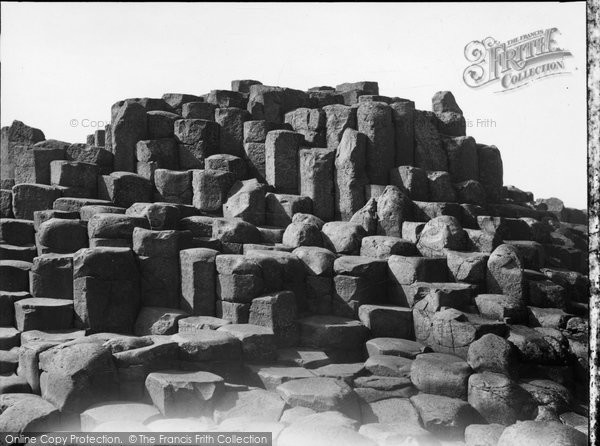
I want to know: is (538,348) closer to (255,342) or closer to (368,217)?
(255,342)

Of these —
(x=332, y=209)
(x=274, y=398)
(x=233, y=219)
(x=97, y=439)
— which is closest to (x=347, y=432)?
(x=274, y=398)

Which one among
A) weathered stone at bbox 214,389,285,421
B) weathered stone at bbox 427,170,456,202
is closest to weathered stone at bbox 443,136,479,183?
weathered stone at bbox 427,170,456,202

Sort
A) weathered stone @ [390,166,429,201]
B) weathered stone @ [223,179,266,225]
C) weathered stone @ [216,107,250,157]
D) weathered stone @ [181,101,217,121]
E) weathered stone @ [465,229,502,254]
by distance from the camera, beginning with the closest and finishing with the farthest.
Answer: weathered stone @ [465,229,502,254], weathered stone @ [223,179,266,225], weathered stone @ [390,166,429,201], weathered stone @ [216,107,250,157], weathered stone @ [181,101,217,121]

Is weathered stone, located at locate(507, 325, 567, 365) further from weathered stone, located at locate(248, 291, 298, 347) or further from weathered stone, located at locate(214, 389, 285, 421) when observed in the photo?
weathered stone, located at locate(214, 389, 285, 421)

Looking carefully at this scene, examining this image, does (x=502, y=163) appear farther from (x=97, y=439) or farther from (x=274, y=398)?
(x=97, y=439)

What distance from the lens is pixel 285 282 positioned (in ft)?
34.9

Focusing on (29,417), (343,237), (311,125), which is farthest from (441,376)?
(311,125)

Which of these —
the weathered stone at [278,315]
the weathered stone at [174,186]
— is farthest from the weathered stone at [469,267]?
the weathered stone at [174,186]

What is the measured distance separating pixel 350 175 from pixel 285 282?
3.88 metres

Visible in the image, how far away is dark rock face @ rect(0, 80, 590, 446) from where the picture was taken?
309 inches

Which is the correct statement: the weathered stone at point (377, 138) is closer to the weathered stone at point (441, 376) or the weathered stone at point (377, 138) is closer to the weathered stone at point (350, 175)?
the weathered stone at point (350, 175)

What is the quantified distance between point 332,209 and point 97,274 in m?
5.66

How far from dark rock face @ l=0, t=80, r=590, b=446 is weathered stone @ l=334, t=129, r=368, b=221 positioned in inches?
2.0

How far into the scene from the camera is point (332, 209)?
13984 millimetres
